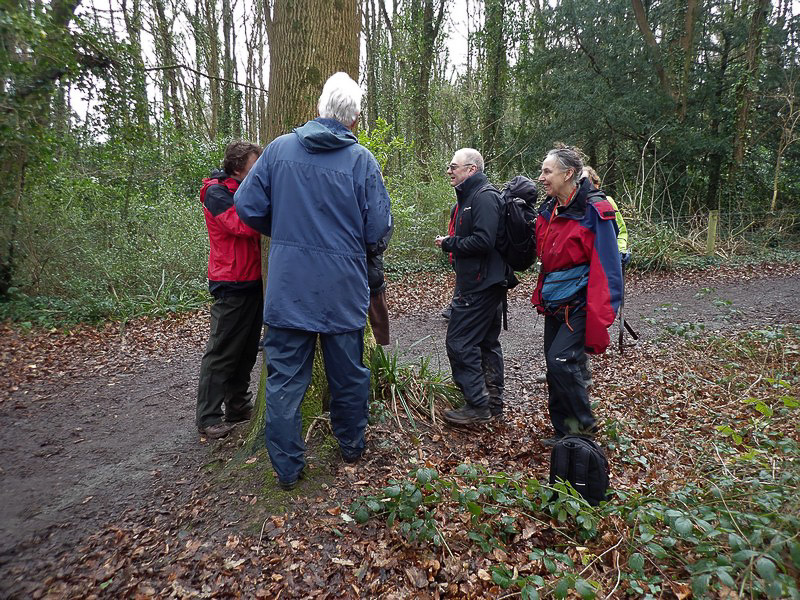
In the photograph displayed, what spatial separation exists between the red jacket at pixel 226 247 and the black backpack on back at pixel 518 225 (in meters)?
1.77

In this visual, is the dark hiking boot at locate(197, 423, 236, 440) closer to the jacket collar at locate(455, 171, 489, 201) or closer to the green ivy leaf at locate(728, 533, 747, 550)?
the jacket collar at locate(455, 171, 489, 201)

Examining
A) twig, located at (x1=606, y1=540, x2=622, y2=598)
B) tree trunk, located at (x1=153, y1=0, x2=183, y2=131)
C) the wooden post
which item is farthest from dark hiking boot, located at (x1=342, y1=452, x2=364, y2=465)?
the wooden post

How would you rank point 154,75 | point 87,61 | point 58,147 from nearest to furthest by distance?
point 87,61 → point 58,147 → point 154,75

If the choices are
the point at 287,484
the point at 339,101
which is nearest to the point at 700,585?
the point at 287,484

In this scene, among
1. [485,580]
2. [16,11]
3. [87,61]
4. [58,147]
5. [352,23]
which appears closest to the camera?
[485,580]

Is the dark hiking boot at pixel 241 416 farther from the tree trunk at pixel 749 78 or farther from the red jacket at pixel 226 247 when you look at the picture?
the tree trunk at pixel 749 78

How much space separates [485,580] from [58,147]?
28.8 feet

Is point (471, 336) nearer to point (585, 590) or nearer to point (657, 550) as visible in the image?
point (657, 550)

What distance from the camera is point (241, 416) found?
4109mm

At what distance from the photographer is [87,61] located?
7.62m

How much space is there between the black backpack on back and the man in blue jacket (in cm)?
127

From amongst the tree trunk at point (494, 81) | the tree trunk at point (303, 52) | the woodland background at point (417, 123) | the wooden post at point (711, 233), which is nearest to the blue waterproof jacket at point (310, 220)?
the tree trunk at point (303, 52)

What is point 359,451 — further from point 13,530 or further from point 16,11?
point 16,11

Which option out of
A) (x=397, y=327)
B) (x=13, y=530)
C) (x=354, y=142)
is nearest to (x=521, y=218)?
(x=354, y=142)
